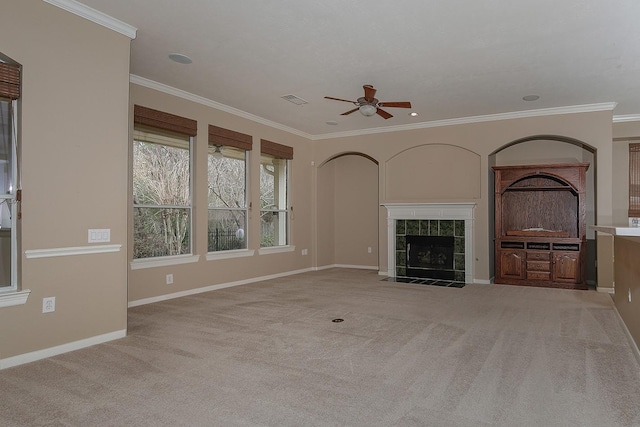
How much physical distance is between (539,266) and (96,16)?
6.97m

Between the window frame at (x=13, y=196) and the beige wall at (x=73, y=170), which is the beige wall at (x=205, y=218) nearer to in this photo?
the beige wall at (x=73, y=170)

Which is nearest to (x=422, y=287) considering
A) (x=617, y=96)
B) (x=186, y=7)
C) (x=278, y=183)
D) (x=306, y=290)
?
(x=306, y=290)

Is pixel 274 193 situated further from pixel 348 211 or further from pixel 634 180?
pixel 634 180

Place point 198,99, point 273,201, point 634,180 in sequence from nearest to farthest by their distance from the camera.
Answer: point 198,99 < point 634,180 < point 273,201

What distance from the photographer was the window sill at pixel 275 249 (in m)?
7.26

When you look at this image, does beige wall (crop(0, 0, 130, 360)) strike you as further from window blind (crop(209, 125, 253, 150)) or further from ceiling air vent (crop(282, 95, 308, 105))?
ceiling air vent (crop(282, 95, 308, 105))

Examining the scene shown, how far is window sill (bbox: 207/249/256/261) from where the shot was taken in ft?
20.4

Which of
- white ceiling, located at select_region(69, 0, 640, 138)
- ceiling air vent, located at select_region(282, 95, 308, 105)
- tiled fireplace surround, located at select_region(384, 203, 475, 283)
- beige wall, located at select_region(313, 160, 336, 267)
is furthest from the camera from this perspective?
beige wall, located at select_region(313, 160, 336, 267)

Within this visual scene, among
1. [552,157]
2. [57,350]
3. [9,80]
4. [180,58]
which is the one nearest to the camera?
[9,80]

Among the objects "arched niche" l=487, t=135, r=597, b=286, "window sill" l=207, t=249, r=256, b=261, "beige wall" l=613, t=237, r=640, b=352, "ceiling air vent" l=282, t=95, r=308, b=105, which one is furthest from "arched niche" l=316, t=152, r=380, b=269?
"beige wall" l=613, t=237, r=640, b=352

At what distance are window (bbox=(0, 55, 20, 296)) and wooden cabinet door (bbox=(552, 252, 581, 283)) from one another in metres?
7.15

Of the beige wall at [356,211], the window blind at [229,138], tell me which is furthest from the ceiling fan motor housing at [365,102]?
the beige wall at [356,211]

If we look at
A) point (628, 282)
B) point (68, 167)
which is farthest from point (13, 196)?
point (628, 282)

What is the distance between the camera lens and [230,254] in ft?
21.5
